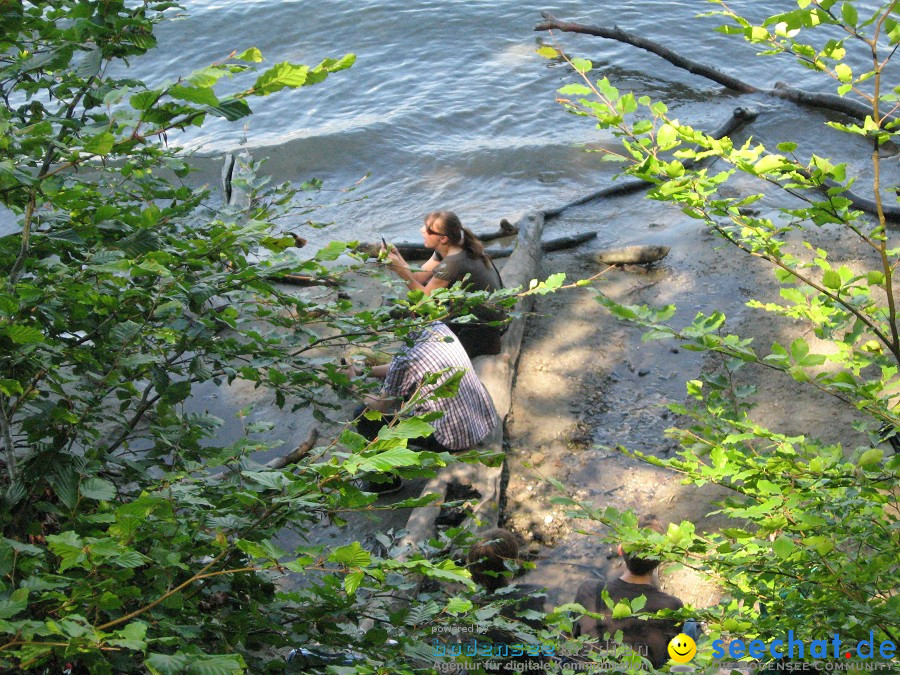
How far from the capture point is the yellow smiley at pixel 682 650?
2.55 metres

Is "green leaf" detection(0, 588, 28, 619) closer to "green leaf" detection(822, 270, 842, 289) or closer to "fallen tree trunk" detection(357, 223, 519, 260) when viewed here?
"green leaf" detection(822, 270, 842, 289)

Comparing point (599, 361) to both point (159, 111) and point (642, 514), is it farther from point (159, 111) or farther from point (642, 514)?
point (159, 111)

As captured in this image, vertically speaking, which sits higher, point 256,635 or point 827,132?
point 256,635

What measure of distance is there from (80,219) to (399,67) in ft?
45.0

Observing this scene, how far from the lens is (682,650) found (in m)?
2.62

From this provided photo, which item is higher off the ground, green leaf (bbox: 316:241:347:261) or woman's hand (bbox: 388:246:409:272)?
A: green leaf (bbox: 316:241:347:261)

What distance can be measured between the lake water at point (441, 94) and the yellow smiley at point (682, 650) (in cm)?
817

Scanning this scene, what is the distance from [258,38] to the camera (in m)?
15.8

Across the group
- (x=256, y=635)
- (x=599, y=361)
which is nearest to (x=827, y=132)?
(x=599, y=361)

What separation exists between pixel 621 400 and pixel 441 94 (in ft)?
30.5

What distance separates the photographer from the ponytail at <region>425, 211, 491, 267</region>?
19.9 feet

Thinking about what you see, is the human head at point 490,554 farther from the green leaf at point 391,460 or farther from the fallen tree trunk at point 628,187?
the fallen tree trunk at point 628,187

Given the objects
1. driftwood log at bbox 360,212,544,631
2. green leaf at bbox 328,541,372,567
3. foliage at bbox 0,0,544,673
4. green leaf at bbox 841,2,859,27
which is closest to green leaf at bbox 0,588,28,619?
foliage at bbox 0,0,544,673

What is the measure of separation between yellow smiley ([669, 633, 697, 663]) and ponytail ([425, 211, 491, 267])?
3826 millimetres
